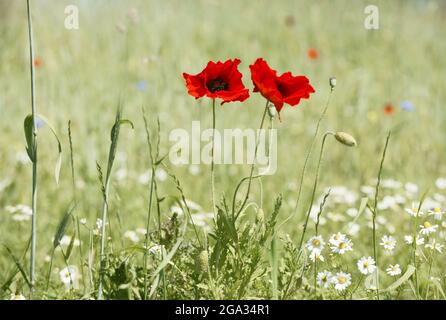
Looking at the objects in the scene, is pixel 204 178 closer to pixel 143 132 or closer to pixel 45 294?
pixel 143 132

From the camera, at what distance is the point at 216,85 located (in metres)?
1.48

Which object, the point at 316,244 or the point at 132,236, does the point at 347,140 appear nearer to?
the point at 316,244

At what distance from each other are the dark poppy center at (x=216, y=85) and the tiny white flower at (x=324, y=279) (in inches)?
18.9

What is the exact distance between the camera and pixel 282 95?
144 cm

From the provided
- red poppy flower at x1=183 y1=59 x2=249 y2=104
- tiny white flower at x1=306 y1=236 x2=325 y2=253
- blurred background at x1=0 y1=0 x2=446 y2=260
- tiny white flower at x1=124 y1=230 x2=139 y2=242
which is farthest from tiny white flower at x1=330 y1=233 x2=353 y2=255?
blurred background at x1=0 y1=0 x2=446 y2=260

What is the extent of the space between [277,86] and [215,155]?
183 centimetres

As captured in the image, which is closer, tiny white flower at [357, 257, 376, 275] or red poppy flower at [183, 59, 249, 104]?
red poppy flower at [183, 59, 249, 104]

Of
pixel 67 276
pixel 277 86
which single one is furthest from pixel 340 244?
pixel 67 276

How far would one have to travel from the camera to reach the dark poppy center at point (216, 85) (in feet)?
4.85

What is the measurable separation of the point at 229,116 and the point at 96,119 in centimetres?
66

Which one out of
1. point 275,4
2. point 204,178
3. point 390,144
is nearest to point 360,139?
point 390,144

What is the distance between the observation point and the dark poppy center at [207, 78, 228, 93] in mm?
1479

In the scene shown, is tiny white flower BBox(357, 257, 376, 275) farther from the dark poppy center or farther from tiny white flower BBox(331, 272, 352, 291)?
the dark poppy center

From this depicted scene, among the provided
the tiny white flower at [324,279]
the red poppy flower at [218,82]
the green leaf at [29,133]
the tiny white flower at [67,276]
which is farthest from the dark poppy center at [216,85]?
the tiny white flower at [67,276]
